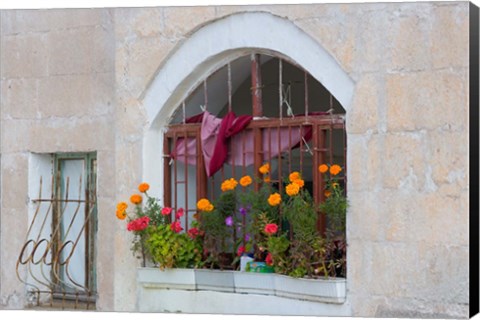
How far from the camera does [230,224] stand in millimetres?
9812

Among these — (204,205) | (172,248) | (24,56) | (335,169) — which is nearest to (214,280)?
(172,248)

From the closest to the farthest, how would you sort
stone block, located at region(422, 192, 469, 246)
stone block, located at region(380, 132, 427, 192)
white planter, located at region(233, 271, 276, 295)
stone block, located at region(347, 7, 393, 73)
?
stone block, located at region(422, 192, 469, 246)
stone block, located at region(380, 132, 427, 192)
stone block, located at region(347, 7, 393, 73)
white planter, located at region(233, 271, 276, 295)

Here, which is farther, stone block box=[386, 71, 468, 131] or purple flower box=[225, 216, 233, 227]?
purple flower box=[225, 216, 233, 227]

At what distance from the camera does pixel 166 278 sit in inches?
399

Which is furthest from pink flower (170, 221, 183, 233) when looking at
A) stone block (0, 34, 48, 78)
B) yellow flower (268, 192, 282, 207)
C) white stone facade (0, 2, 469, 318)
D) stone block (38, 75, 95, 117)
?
stone block (0, 34, 48, 78)

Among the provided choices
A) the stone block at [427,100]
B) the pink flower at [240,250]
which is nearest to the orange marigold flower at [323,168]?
→ the stone block at [427,100]

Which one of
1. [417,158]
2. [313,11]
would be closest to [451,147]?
[417,158]

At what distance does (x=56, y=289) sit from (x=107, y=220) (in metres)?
0.90

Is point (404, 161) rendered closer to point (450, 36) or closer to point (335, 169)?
point (335, 169)

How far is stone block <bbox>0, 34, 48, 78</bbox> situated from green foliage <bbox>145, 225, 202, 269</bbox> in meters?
1.94

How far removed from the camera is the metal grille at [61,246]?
36.3ft

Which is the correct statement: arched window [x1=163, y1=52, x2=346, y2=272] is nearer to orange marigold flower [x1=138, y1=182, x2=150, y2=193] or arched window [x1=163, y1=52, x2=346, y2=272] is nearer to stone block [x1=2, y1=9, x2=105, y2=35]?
orange marigold flower [x1=138, y1=182, x2=150, y2=193]

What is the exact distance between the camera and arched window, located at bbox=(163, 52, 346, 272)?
9.47 m

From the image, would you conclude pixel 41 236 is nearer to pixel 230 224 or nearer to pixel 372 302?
pixel 230 224
